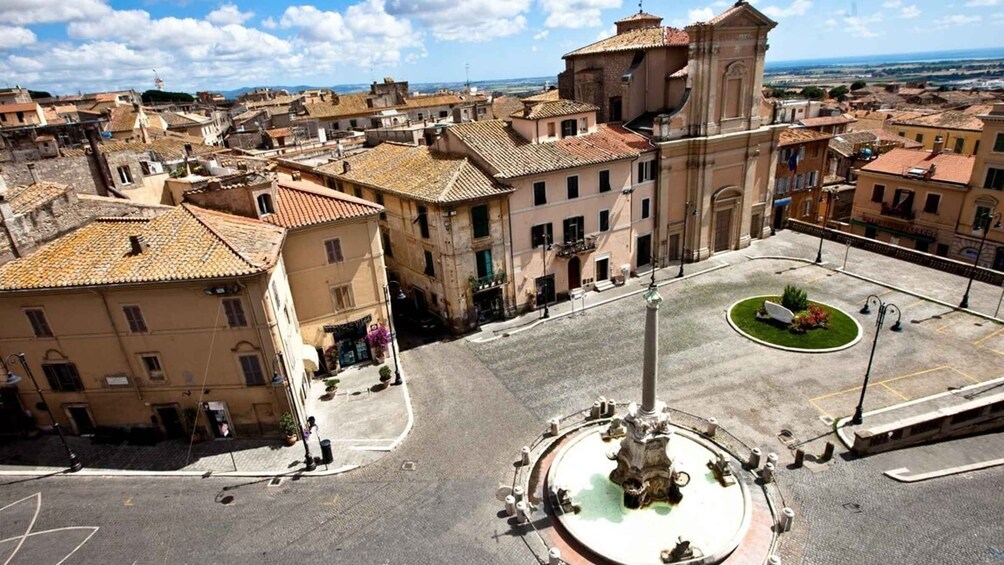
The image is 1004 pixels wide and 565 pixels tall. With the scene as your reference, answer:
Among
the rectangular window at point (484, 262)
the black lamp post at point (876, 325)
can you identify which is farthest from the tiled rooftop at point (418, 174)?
the black lamp post at point (876, 325)

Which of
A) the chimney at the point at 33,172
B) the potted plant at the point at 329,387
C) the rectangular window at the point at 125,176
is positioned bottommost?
the potted plant at the point at 329,387

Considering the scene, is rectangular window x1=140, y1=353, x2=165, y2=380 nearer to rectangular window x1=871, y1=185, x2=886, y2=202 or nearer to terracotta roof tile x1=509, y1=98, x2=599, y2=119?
terracotta roof tile x1=509, y1=98, x2=599, y2=119

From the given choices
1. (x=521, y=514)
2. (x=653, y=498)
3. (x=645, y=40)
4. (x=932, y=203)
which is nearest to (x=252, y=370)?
(x=521, y=514)

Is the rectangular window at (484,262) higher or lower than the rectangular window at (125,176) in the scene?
lower

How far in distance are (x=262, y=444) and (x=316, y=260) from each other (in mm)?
9349

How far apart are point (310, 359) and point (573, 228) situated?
1905 centimetres

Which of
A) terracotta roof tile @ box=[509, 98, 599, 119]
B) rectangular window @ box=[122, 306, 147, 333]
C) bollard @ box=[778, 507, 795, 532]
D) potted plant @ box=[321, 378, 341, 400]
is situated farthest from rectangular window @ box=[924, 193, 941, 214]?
rectangular window @ box=[122, 306, 147, 333]

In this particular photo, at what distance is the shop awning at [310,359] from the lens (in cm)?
2747

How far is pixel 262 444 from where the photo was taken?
24.5m

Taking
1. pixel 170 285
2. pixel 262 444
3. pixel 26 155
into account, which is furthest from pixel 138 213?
pixel 262 444

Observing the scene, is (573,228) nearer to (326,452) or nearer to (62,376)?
(326,452)

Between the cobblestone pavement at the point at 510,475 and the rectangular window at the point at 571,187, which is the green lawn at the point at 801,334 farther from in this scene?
the rectangular window at the point at 571,187

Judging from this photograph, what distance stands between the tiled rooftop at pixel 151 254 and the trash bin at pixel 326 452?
7621 mm

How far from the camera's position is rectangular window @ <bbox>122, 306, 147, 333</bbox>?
22781 millimetres
